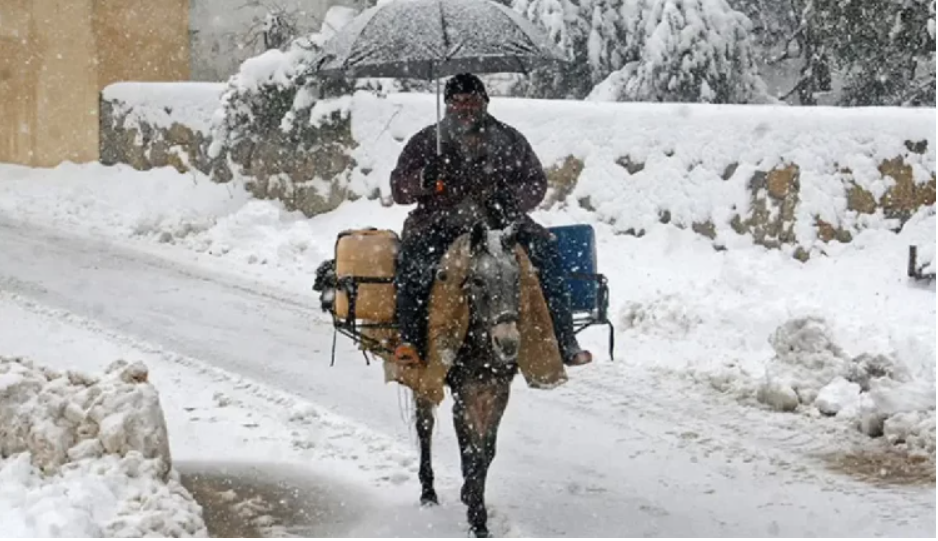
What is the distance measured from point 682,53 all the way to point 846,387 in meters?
9.39

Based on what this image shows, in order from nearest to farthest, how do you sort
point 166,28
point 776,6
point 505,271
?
1. point 505,271
2. point 776,6
3. point 166,28

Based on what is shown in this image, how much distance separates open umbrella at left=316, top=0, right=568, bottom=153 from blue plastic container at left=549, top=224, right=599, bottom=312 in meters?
1.03

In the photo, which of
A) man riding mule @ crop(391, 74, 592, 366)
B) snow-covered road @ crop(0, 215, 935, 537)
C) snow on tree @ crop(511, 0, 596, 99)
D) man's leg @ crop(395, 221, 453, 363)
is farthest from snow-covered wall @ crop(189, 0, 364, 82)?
man's leg @ crop(395, 221, 453, 363)

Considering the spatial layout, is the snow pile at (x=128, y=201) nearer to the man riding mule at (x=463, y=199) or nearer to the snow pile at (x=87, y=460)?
the snow pile at (x=87, y=460)

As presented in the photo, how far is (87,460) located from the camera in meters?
6.37

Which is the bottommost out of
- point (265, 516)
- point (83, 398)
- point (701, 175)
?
point (265, 516)

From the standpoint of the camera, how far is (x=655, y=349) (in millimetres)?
10516

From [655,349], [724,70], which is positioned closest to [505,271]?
[655,349]

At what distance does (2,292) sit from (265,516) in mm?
7118

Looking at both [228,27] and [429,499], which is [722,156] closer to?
[429,499]

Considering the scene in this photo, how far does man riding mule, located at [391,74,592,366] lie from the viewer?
6203 millimetres

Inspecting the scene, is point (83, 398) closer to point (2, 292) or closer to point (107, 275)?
point (2, 292)

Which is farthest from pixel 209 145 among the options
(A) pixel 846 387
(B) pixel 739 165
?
(A) pixel 846 387

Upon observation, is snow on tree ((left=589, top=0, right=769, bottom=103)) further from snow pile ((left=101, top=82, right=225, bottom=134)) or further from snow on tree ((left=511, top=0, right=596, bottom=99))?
snow pile ((left=101, top=82, right=225, bottom=134))
